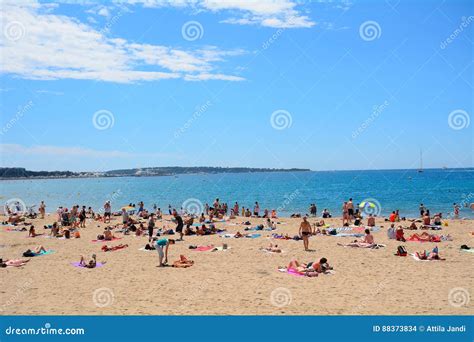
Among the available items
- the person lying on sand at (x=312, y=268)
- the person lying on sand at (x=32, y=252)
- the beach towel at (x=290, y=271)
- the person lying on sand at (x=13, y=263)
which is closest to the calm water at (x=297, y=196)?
the person lying on sand at (x=312, y=268)

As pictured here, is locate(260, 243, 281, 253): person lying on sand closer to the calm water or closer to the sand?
the sand

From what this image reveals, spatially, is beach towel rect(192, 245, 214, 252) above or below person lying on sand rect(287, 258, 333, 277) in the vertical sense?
above

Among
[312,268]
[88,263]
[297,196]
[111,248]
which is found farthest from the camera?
[297,196]

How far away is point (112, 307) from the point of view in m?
9.09

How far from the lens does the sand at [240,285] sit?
8.91 metres

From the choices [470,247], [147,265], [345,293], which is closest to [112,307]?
[147,265]

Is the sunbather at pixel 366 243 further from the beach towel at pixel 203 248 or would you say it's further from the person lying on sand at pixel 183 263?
the person lying on sand at pixel 183 263

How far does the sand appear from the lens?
8914 mm

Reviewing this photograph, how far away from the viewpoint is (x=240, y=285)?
424 inches

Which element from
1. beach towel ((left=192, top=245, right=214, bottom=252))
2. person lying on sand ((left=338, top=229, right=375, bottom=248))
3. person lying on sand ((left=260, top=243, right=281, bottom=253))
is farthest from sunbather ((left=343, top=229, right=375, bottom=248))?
beach towel ((left=192, top=245, right=214, bottom=252))

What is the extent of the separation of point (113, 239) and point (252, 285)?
1029 centimetres

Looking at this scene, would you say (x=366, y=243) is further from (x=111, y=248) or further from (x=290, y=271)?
(x=111, y=248)

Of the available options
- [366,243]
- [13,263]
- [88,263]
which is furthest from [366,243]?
[13,263]
